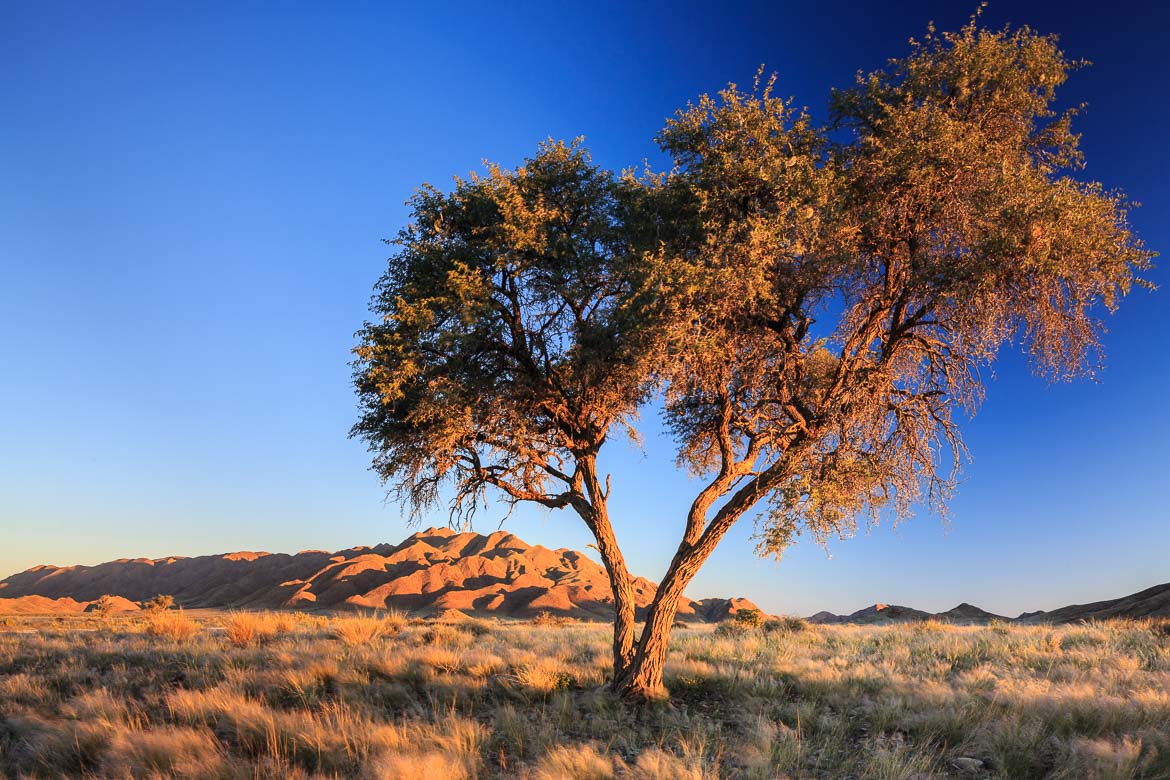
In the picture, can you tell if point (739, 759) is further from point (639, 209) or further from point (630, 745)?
point (639, 209)

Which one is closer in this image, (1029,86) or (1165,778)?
(1165,778)

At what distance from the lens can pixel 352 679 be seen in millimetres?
11930

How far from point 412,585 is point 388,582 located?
3383 millimetres

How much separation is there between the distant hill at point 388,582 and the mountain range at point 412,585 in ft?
0.66

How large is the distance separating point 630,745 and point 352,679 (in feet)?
20.2

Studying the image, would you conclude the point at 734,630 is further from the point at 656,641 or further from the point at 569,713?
the point at 569,713

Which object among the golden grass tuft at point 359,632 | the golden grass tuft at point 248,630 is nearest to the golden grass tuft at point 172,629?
the golden grass tuft at point 248,630

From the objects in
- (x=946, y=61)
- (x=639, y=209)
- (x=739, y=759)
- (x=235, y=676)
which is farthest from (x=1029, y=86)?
(x=235, y=676)

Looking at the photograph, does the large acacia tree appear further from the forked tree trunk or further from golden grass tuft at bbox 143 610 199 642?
golden grass tuft at bbox 143 610 199 642

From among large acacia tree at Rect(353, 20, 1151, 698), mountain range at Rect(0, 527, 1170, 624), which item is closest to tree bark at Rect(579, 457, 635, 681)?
large acacia tree at Rect(353, 20, 1151, 698)

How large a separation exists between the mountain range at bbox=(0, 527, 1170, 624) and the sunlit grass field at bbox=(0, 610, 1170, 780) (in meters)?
40.5

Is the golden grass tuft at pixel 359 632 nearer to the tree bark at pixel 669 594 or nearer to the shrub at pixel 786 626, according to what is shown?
the tree bark at pixel 669 594

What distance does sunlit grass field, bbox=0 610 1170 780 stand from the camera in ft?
24.2

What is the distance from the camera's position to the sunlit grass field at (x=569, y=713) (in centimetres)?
737
